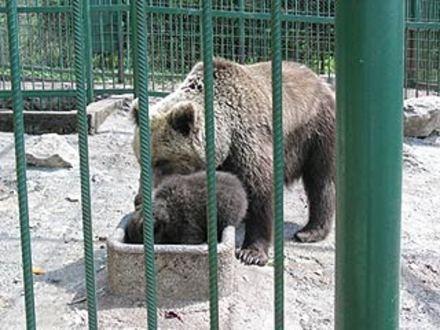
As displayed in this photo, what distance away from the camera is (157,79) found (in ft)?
34.3

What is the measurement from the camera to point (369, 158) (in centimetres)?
216

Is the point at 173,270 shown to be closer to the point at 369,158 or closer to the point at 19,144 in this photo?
the point at 19,144

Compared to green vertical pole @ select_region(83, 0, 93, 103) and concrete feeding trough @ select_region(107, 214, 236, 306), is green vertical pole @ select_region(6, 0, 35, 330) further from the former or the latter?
green vertical pole @ select_region(83, 0, 93, 103)

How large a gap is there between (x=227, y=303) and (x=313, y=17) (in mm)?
6279

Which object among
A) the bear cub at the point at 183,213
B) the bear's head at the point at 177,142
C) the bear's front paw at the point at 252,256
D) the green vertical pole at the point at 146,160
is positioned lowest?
the bear's front paw at the point at 252,256

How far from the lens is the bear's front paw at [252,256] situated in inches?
197

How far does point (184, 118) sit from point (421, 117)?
4786 millimetres

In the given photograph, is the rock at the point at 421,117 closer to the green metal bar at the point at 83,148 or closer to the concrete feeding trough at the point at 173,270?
the concrete feeding trough at the point at 173,270

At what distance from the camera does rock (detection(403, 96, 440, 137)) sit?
30.5 feet

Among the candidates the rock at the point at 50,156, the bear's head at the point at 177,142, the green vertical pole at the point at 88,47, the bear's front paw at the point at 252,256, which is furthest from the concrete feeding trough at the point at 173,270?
the green vertical pole at the point at 88,47

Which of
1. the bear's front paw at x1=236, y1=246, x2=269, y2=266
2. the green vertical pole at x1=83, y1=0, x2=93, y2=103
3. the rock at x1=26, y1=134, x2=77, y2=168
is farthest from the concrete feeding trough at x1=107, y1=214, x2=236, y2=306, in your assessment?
the green vertical pole at x1=83, y1=0, x2=93, y2=103

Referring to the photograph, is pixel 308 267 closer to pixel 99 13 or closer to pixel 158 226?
pixel 158 226

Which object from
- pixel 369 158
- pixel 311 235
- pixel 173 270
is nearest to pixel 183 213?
pixel 173 270

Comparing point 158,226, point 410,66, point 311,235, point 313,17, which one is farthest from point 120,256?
point 410,66
